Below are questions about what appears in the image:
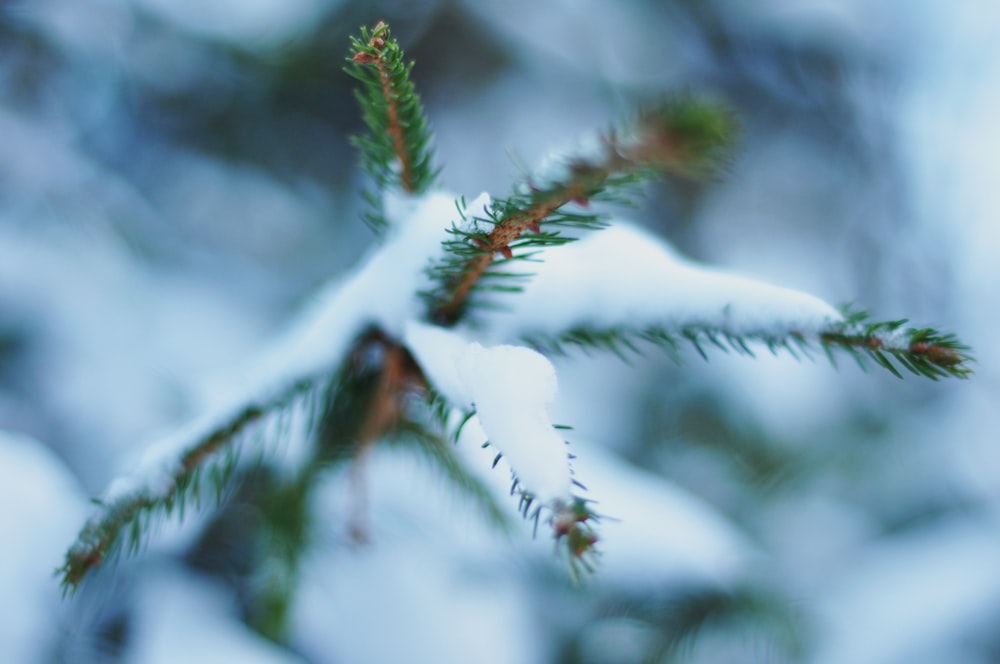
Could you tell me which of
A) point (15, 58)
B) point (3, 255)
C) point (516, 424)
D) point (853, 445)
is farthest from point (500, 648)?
point (15, 58)

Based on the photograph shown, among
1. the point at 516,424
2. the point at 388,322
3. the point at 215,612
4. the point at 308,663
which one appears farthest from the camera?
the point at 308,663

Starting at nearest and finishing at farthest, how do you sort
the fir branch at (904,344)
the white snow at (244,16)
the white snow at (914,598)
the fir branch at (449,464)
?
the fir branch at (904,344) < the fir branch at (449,464) < the white snow at (244,16) < the white snow at (914,598)

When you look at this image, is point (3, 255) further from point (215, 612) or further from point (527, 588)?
point (527, 588)

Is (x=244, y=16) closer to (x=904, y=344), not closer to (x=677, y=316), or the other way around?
(x=677, y=316)

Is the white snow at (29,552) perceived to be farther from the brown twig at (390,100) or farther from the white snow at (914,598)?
the white snow at (914,598)

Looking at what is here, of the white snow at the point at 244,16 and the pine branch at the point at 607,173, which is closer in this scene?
the pine branch at the point at 607,173

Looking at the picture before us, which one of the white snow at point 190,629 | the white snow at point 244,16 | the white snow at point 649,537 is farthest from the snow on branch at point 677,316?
the white snow at point 244,16

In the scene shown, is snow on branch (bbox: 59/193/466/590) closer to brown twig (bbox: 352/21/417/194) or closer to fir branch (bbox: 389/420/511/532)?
brown twig (bbox: 352/21/417/194)
